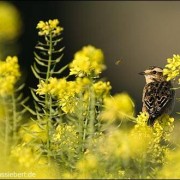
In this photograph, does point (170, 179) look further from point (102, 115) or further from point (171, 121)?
point (171, 121)

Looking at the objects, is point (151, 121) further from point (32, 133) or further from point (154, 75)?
point (32, 133)

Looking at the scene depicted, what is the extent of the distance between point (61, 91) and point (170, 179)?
0.90 m

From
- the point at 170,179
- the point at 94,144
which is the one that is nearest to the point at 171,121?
the point at 94,144

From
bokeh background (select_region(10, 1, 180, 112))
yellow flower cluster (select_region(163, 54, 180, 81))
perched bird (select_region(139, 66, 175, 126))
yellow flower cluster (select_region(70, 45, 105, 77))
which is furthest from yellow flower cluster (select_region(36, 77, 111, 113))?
bokeh background (select_region(10, 1, 180, 112))

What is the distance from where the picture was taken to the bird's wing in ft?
24.4

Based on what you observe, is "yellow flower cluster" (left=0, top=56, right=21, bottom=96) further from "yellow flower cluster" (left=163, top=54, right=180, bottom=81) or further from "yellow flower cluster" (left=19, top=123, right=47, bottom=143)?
"yellow flower cluster" (left=163, top=54, right=180, bottom=81)

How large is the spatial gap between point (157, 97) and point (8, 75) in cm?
308

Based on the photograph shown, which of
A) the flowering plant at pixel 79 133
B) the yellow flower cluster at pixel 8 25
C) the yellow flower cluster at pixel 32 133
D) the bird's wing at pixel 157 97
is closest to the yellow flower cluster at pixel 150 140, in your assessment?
the flowering plant at pixel 79 133

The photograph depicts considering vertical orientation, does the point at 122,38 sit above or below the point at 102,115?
above

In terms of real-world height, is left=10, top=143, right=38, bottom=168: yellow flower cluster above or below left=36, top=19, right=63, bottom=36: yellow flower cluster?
below

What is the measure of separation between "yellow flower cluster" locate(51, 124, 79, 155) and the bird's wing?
88.0 inches

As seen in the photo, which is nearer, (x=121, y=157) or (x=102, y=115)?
(x=121, y=157)

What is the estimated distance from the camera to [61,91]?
492 cm

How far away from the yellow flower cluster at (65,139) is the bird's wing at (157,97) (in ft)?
7.33
